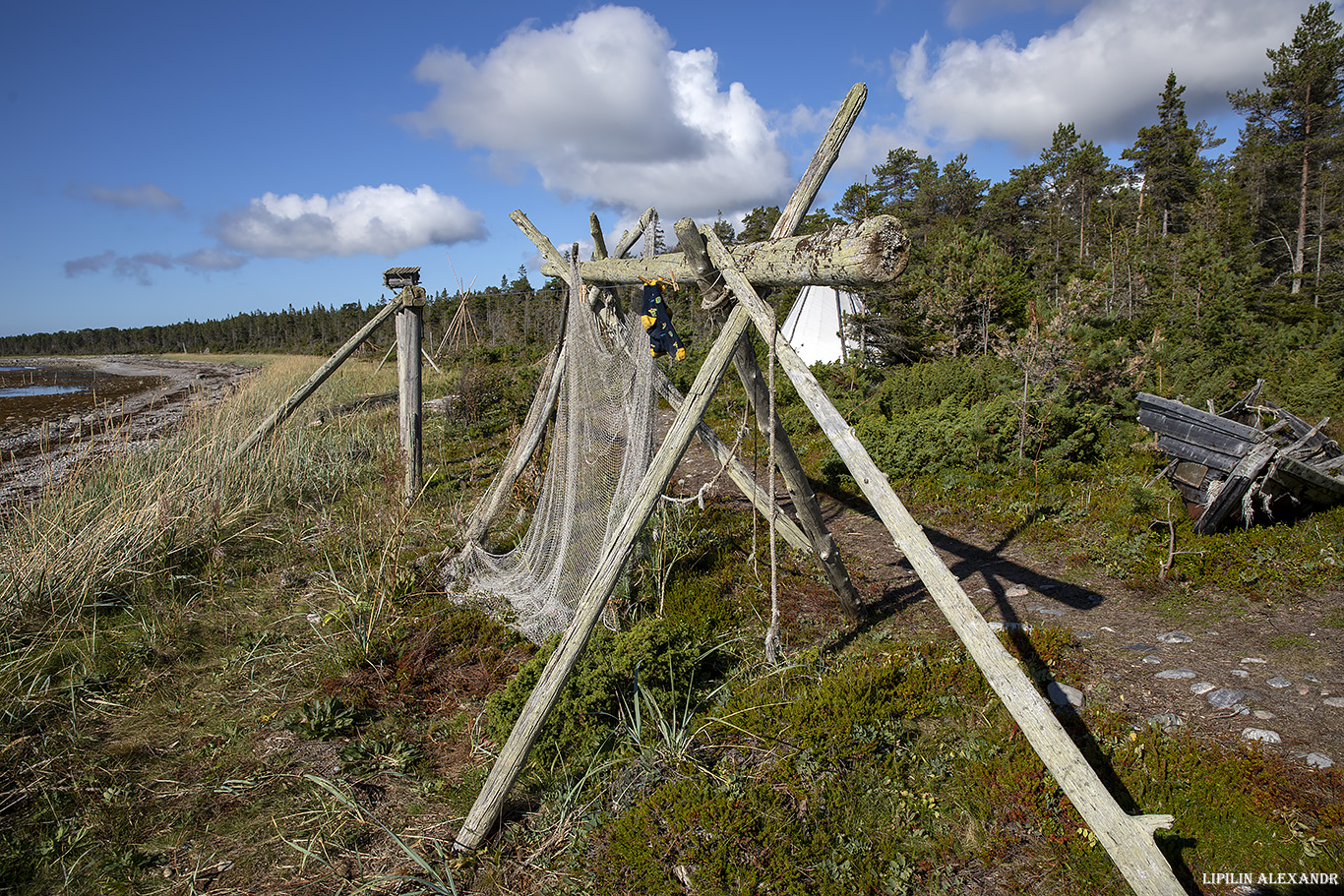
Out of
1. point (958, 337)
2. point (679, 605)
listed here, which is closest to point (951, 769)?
point (679, 605)

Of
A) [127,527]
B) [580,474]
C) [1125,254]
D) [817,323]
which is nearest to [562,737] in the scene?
[580,474]

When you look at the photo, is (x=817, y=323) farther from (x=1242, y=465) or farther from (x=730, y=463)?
(x=730, y=463)

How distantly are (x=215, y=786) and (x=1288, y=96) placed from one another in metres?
37.1

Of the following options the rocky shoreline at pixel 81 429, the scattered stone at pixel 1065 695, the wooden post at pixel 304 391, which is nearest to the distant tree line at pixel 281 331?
the rocky shoreline at pixel 81 429

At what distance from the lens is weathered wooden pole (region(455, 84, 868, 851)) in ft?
10.3

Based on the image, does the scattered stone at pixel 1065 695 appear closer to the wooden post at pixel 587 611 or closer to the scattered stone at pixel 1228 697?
Result: the scattered stone at pixel 1228 697

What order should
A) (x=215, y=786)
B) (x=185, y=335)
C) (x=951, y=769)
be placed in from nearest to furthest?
(x=951, y=769) < (x=215, y=786) < (x=185, y=335)

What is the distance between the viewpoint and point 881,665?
3975 millimetres

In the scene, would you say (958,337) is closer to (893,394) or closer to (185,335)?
(893,394)

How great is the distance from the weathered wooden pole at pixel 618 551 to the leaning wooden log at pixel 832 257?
0.81 feet

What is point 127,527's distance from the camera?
5.41 m

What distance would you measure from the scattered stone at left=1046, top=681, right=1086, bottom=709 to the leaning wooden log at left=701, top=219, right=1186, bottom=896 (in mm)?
1623

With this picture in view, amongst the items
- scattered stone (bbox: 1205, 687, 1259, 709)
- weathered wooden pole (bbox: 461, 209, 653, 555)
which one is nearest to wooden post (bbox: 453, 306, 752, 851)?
weathered wooden pole (bbox: 461, 209, 653, 555)

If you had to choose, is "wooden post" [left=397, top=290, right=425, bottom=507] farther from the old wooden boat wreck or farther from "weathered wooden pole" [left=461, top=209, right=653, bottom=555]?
the old wooden boat wreck
